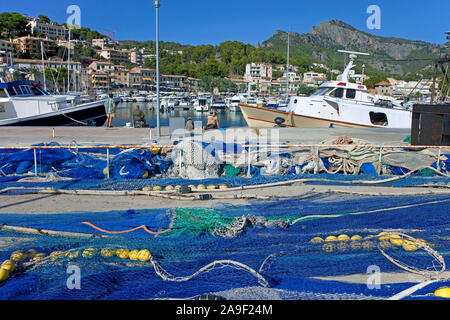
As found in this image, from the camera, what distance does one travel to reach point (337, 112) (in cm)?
2125

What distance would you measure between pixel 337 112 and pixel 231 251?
1787cm

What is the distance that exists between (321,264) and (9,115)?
2196cm

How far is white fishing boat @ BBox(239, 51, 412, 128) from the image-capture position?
21.0 meters

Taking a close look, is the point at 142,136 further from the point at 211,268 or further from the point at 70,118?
the point at 70,118

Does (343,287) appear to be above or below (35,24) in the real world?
below

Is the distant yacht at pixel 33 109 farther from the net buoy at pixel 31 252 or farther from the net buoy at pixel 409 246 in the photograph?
the net buoy at pixel 409 246

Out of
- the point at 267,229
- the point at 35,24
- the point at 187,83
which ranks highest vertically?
the point at 35,24

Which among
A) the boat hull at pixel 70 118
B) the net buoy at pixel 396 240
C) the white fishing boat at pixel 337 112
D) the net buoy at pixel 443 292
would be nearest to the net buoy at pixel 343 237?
the net buoy at pixel 396 240

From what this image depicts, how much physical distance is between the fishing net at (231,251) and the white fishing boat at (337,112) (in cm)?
Answer: 1460

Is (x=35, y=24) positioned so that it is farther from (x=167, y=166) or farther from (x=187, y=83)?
(x=167, y=166)

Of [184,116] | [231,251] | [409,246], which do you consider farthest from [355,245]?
[184,116]

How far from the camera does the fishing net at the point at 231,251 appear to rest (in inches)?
151

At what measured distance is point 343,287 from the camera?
3812mm
